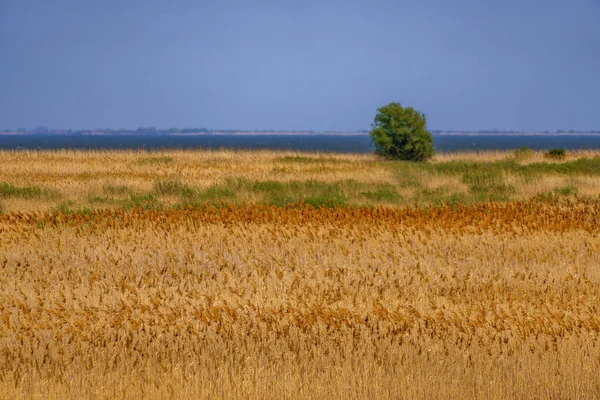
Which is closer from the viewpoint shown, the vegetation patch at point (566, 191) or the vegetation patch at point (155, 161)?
the vegetation patch at point (566, 191)

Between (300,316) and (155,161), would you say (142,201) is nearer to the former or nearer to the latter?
(300,316)

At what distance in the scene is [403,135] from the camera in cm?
4209

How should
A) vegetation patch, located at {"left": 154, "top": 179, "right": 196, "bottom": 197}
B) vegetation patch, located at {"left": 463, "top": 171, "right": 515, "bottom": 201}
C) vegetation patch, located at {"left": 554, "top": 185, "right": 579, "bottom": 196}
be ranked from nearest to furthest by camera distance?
vegetation patch, located at {"left": 554, "top": 185, "right": 579, "bottom": 196}
vegetation patch, located at {"left": 463, "top": 171, "right": 515, "bottom": 201}
vegetation patch, located at {"left": 154, "top": 179, "right": 196, "bottom": 197}

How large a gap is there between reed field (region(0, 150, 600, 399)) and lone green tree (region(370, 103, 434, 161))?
83.2ft

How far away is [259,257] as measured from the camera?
10.9 m

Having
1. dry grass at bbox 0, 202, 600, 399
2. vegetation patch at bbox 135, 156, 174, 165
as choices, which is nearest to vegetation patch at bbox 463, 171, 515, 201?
dry grass at bbox 0, 202, 600, 399

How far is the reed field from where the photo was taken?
614 cm

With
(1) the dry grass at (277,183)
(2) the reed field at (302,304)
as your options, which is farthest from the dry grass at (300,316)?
(1) the dry grass at (277,183)

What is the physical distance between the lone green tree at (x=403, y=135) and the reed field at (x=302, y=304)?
25.4 meters

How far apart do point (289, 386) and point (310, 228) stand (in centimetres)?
792

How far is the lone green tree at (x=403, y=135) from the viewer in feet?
137

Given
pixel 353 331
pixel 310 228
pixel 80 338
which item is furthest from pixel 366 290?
pixel 310 228

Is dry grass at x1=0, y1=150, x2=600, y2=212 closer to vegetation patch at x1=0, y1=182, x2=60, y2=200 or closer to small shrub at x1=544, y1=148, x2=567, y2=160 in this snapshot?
vegetation patch at x1=0, y1=182, x2=60, y2=200

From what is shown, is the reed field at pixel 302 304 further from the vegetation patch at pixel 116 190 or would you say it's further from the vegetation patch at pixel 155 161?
the vegetation patch at pixel 155 161
